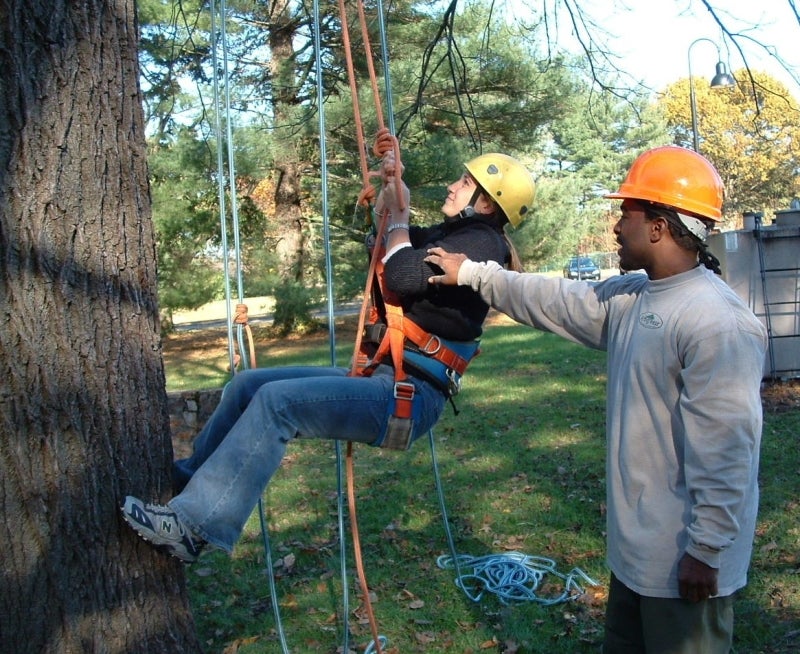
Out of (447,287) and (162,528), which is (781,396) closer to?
(447,287)

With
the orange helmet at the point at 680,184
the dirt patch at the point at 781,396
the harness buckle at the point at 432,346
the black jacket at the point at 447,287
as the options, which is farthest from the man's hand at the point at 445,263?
the dirt patch at the point at 781,396

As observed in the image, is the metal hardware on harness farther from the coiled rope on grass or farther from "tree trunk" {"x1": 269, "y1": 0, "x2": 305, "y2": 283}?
"tree trunk" {"x1": 269, "y1": 0, "x2": 305, "y2": 283}

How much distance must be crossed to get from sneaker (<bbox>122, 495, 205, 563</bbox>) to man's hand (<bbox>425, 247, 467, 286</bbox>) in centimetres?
122

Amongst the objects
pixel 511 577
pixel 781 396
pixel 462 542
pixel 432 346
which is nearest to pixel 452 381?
pixel 432 346

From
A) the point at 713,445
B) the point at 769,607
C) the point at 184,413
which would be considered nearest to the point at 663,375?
the point at 713,445

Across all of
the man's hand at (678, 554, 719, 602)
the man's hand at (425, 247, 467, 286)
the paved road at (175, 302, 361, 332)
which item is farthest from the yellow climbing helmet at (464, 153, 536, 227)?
the paved road at (175, 302, 361, 332)

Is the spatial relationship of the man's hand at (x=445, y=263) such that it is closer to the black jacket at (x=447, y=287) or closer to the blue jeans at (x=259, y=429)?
the black jacket at (x=447, y=287)

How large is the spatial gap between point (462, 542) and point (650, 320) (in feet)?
10.4

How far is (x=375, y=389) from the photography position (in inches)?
124

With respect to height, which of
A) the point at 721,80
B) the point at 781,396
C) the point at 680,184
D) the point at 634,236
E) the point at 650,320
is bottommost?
the point at 781,396

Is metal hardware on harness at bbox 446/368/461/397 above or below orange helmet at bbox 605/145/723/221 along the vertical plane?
below

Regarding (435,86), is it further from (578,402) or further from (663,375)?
(663,375)

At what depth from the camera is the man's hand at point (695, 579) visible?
2305 millimetres

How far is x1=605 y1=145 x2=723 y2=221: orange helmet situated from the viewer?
2521mm
